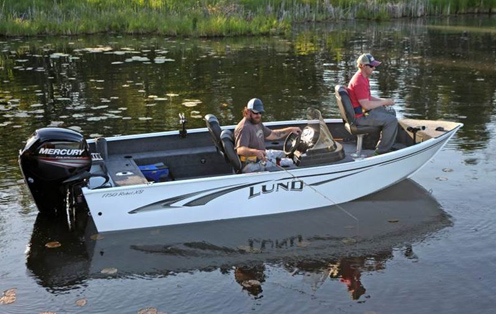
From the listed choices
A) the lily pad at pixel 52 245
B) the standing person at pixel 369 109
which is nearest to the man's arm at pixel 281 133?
the standing person at pixel 369 109

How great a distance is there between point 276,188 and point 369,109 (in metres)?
1.99

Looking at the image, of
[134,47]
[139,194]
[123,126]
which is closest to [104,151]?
[139,194]

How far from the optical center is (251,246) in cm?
751

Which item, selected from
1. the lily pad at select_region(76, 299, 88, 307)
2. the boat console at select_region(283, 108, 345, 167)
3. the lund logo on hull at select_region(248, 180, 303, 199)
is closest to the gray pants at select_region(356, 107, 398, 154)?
the boat console at select_region(283, 108, 345, 167)

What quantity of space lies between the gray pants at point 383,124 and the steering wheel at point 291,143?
98 cm

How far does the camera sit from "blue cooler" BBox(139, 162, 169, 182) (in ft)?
28.1

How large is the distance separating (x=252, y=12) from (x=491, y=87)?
1394 centimetres

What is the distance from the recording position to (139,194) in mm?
7445

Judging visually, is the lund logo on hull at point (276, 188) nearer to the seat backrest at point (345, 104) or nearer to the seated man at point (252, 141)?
the seated man at point (252, 141)

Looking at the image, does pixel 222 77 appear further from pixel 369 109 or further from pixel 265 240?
pixel 265 240

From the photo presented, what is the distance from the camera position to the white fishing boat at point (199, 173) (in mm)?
7496

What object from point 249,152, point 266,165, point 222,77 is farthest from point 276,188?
point 222,77

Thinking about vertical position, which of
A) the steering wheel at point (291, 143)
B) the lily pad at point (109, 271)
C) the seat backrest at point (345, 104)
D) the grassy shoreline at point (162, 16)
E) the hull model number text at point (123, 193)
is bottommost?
the lily pad at point (109, 271)

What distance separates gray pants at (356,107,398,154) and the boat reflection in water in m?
1.00
